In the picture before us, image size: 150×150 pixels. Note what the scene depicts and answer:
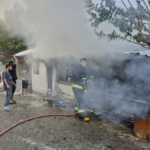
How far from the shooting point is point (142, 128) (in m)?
3.30

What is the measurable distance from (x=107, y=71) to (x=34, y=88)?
17.9ft

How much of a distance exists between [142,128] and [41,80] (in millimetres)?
6459

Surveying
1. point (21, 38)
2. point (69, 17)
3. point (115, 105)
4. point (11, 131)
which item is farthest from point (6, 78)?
point (21, 38)

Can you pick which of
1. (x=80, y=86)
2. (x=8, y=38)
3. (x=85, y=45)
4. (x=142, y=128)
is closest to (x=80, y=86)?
(x=80, y=86)

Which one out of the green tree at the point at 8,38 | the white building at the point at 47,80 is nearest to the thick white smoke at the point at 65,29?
the white building at the point at 47,80

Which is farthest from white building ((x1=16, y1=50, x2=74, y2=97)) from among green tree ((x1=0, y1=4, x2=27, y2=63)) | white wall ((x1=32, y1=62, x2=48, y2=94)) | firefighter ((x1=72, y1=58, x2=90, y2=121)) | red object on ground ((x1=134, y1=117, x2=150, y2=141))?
green tree ((x1=0, y1=4, x2=27, y2=63))

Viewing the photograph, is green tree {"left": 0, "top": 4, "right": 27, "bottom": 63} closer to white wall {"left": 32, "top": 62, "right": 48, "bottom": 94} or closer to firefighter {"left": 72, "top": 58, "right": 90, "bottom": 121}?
white wall {"left": 32, "top": 62, "right": 48, "bottom": 94}

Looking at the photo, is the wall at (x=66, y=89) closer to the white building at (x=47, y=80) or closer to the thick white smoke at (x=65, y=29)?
the white building at (x=47, y=80)

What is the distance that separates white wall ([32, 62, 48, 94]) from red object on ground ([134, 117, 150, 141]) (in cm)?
582

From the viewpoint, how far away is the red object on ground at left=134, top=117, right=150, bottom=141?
3223 millimetres

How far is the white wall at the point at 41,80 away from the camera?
809 cm

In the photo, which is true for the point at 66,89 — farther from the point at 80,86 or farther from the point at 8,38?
the point at 8,38

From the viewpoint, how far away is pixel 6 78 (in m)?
4.86

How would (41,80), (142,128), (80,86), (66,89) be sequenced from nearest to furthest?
(142,128) → (80,86) → (66,89) → (41,80)
